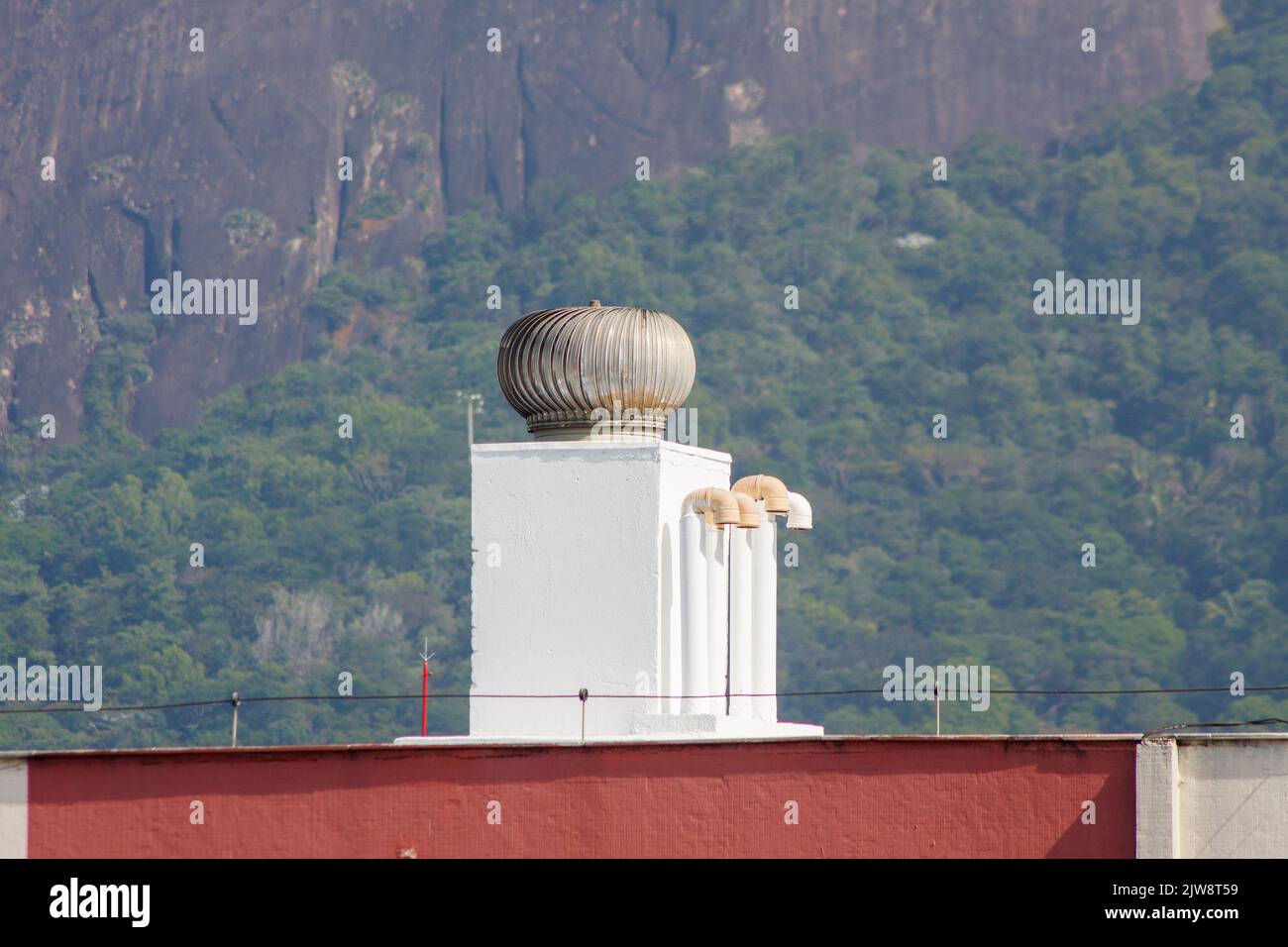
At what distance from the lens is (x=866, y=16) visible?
17275 centimetres

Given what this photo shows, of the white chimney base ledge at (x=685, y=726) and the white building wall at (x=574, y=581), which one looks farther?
the white building wall at (x=574, y=581)

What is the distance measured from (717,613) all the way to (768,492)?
135 cm

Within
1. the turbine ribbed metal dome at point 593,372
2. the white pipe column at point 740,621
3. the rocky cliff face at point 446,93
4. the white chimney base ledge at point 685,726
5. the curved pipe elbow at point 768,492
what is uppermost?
the rocky cliff face at point 446,93

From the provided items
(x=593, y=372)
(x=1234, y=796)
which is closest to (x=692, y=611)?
(x=593, y=372)

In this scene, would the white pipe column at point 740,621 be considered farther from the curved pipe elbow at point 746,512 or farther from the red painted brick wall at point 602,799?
the red painted brick wall at point 602,799

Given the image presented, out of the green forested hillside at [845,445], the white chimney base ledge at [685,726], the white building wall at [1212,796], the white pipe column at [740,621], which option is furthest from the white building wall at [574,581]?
the green forested hillside at [845,445]

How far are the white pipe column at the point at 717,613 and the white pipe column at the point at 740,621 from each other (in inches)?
2.1

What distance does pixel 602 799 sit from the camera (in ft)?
70.4

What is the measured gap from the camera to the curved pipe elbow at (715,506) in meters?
24.3

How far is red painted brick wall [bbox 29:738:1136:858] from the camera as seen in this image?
20.6 m

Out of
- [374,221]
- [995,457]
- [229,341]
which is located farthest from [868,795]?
[374,221]

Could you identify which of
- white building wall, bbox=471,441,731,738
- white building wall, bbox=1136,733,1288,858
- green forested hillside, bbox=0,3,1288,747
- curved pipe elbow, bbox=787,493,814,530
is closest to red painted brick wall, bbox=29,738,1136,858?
white building wall, bbox=1136,733,1288,858

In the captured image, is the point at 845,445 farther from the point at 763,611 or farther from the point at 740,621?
the point at 740,621

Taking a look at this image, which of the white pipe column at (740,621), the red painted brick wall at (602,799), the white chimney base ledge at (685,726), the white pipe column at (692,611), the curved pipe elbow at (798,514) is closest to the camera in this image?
the red painted brick wall at (602,799)
